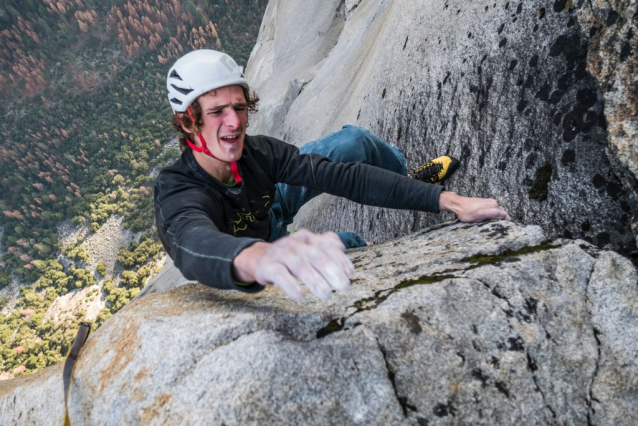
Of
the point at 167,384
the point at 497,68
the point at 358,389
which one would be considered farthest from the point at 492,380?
the point at 497,68

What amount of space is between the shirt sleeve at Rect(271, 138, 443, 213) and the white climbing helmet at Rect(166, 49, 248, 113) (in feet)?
3.15

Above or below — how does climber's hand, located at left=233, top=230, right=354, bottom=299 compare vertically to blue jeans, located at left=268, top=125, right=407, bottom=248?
above

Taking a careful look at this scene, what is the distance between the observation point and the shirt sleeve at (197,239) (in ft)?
7.90

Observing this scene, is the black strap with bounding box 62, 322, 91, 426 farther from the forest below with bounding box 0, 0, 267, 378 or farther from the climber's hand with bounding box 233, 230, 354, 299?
the forest below with bounding box 0, 0, 267, 378

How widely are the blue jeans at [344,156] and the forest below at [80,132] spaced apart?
4552 centimetres

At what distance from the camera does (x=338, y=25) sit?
23.1 m

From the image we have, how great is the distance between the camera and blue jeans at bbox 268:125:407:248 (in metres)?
5.31

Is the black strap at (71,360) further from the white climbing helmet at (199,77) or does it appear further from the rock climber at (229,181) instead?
the white climbing helmet at (199,77)

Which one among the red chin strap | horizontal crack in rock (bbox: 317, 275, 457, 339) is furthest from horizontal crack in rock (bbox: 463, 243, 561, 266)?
the red chin strap

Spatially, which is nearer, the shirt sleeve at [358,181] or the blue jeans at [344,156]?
the shirt sleeve at [358,181]

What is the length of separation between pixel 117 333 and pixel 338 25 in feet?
80.0

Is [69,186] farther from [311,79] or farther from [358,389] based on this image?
[358,389]

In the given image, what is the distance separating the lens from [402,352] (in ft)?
7.24

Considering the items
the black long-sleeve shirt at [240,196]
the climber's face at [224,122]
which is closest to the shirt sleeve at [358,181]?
the black long-sleeve shirt at [240,196]
